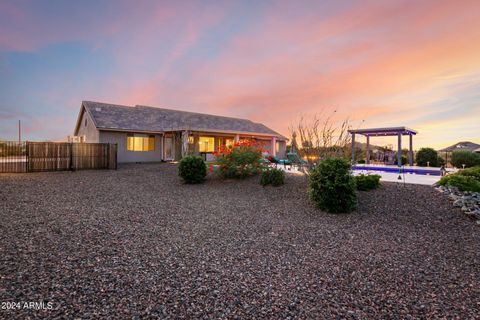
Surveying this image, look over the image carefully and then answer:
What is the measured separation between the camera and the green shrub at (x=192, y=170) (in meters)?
9.82

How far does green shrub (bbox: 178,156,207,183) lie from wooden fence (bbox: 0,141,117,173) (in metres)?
7.15

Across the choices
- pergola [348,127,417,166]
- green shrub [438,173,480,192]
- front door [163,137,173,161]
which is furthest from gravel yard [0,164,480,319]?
front door [163,137,173,161]

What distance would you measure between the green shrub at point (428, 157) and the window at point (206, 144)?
683 inches

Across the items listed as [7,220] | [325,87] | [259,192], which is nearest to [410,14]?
[325,87]

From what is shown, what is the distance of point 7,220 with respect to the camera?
188 inches

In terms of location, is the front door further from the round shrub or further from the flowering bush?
the round shrub

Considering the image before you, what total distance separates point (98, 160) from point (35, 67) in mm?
6656

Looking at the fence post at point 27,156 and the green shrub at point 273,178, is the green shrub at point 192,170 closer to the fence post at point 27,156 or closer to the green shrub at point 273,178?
the green shrub at point 273,178

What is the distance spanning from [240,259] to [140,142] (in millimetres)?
16916

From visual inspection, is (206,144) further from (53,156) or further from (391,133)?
(391,133)

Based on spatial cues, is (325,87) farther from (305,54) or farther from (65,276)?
(65,276)

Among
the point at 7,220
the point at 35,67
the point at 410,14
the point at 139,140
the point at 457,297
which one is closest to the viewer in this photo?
the point at 457,297

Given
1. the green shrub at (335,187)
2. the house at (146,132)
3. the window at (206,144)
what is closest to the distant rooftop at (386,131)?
the house at (146,132)

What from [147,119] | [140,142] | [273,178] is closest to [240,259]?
[273,178]
